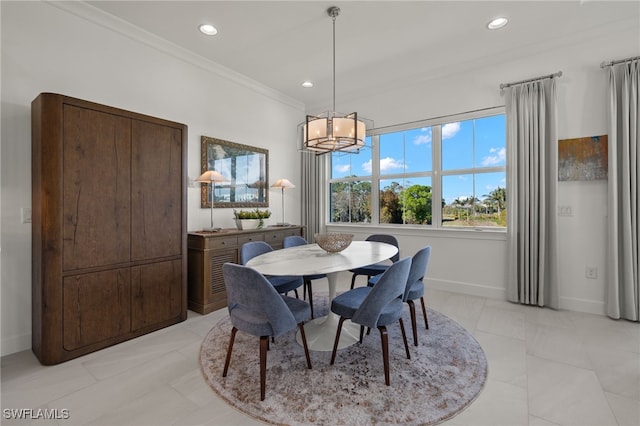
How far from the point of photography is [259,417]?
5.38 ft

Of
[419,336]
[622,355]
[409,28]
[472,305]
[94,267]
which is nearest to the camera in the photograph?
[622,355]

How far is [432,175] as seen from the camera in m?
4.22

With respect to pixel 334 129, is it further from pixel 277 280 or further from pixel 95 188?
pixel 95 188

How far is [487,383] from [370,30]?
3.31 m

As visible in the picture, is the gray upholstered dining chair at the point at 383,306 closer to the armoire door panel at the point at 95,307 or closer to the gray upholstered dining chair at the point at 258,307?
the gray upholstered dining chair at the point at 258,307

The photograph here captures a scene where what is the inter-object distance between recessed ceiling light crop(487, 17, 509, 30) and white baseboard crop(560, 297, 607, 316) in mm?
3051

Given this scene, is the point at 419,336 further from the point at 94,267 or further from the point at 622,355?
the point at 94,267

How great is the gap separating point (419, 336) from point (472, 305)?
123 cm

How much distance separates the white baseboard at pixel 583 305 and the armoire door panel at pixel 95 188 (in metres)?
4.61

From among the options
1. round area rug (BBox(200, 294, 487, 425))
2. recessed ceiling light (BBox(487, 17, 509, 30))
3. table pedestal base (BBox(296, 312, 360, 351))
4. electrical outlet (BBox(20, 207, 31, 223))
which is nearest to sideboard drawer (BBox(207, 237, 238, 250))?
round area rug (BBox(200, 294, 487, 425))

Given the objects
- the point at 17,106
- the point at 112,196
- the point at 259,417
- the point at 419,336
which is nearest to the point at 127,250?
the point at 112,196

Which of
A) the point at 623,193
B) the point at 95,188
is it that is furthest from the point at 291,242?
the point at 623,193

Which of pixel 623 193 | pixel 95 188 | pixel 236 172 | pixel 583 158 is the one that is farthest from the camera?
pixel 236 172

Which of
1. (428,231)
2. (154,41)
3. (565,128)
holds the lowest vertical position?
(428,231)
